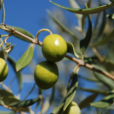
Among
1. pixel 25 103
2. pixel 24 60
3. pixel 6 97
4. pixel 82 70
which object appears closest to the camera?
pixel 24 60

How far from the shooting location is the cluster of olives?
4.25 feet

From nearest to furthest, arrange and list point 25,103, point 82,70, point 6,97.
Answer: point 25,103 < point 6,97 < point 82,70

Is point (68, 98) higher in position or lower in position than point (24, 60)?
lower

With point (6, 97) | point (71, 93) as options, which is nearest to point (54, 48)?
point (71, 93)

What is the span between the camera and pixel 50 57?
51.7 inches

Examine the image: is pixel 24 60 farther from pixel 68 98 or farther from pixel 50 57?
pixel 68 98

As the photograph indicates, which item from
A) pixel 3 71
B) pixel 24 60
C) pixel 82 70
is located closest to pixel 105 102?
pixel 24 60

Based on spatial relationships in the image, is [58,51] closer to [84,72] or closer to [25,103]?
[25,103]

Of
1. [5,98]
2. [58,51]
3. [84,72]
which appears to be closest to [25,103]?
[5,98]

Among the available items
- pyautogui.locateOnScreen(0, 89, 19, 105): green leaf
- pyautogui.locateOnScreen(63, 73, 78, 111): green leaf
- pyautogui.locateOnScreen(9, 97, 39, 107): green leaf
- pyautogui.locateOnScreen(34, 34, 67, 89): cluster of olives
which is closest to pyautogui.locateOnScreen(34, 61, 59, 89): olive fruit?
pyautogui.locateOnScreen(34, 34, 67, 89): cluster of olives

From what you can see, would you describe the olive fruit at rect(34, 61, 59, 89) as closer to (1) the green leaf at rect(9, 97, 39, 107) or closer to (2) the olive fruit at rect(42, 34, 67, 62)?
(2) the olive fruit at rect(42, 34, 67, 62)

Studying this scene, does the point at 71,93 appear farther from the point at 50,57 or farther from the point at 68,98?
the point at 50,57

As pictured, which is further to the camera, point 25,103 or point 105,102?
point 25,103

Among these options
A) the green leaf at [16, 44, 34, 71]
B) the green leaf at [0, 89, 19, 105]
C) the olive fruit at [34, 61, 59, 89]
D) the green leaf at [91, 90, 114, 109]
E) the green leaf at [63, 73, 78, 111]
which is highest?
the green leaf at [16, 44, 34, 71]
